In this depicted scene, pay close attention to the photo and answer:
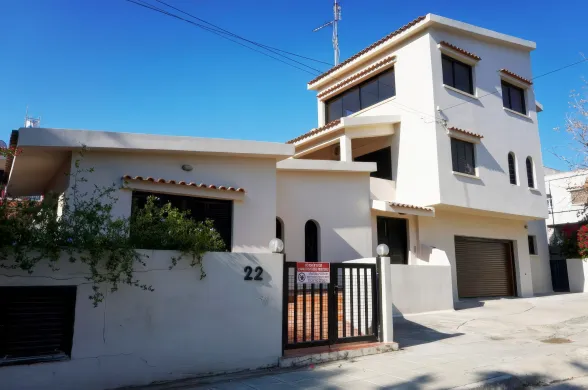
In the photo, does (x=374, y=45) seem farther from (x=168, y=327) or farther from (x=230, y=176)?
(x=168, y=327)

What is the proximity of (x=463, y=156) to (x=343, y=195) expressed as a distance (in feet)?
16.9

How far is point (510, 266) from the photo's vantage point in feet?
60.7

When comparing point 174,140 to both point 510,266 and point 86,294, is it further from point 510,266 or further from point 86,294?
point 510,266

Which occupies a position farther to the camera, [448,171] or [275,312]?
[448,171]

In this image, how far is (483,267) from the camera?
17641mm

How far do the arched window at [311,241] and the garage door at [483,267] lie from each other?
6.60m

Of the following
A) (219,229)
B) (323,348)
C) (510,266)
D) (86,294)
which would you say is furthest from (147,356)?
(510,266)

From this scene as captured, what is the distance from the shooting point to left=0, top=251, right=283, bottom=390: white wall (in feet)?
17.2

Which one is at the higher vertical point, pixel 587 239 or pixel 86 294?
pixel 587 239

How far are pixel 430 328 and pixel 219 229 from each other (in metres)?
5.43

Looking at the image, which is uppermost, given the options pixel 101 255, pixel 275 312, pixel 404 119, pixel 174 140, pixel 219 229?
pixel 404 119

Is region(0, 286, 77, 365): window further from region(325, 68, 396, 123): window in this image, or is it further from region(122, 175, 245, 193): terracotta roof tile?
region(325, 68, 396, 123): window

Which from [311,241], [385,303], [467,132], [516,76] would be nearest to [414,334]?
[385,303]

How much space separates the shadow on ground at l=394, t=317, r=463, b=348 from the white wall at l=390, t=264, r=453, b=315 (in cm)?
102
